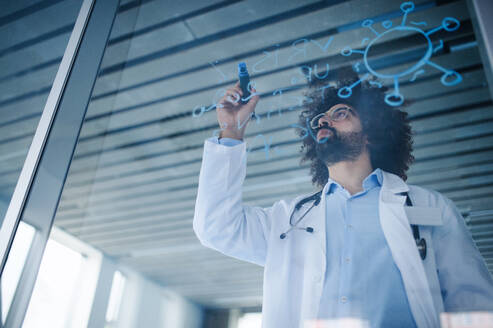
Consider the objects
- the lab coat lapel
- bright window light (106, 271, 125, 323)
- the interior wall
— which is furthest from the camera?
bright window light (106, 271, 125, 323)

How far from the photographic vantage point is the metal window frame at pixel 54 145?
996 mm

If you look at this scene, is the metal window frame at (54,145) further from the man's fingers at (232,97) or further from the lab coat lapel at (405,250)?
the lab coat lapel at (405,250)

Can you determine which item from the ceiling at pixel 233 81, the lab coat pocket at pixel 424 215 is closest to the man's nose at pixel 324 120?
the ceiling at pixel 233 81

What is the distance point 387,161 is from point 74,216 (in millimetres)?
1017

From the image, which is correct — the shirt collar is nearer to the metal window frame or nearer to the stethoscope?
the stethoscope

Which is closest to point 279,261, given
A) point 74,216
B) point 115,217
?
point 74,216

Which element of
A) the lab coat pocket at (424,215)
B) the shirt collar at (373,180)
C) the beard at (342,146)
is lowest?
the lab coat pocket at (424,215)

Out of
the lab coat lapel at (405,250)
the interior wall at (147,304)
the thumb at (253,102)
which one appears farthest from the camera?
the interior wall at (147,304)

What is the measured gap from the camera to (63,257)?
1144mm

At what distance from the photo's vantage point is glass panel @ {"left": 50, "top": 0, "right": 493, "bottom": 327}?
0.98 meters

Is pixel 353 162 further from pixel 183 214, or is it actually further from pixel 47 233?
pixel 183 214

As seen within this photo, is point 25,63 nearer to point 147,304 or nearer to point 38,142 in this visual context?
point 38,142

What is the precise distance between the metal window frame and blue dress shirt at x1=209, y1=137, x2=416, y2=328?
0.77 m

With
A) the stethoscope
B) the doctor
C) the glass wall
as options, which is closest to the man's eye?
the doctor
